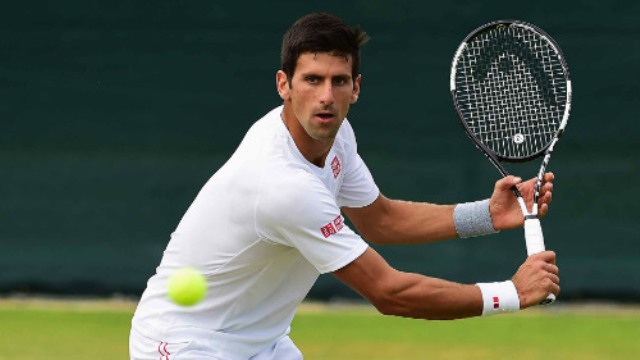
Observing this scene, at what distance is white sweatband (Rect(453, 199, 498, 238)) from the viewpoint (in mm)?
5164

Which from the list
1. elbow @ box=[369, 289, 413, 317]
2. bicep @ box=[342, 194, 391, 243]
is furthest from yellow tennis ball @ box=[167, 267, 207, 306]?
bicep @ box=[342, 194, 391, 243]

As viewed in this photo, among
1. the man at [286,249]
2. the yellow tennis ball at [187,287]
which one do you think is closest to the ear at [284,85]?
the man at [286,249]

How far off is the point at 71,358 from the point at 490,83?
9.35 ft

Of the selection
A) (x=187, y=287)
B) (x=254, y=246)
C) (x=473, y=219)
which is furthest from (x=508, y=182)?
(x=187, y=287)

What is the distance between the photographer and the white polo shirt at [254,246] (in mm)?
4426

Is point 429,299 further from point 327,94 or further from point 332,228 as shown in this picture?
point 327,94

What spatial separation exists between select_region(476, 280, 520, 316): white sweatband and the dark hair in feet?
2.62

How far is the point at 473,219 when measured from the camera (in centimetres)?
520

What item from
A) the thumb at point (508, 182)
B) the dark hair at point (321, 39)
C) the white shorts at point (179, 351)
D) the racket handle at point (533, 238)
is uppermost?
the dark hair at point (321, 39)

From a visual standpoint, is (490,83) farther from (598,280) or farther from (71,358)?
(598,280)

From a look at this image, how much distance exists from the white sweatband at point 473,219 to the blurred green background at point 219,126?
3908mm

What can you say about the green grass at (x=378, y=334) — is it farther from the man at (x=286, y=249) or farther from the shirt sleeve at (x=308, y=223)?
the shirt sleeve at (x=308, y=223)

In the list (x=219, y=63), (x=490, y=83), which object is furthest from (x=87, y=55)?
(x=490, y=83)

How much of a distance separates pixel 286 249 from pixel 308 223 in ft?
0.59
